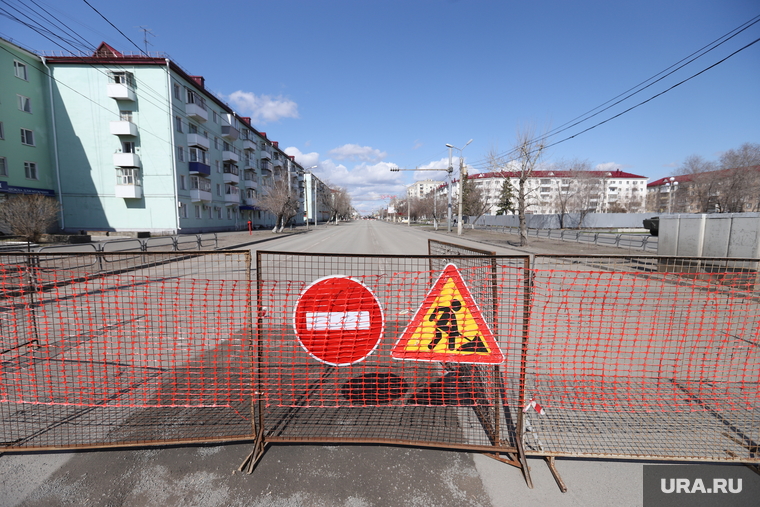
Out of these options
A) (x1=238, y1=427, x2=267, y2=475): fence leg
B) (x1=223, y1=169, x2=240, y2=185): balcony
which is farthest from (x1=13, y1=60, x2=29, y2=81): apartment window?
(x1=238, y1=427, x2=267, y2=475): fence leg

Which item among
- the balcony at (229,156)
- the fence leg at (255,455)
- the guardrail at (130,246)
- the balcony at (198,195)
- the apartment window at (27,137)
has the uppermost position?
the balcony at (229,156)

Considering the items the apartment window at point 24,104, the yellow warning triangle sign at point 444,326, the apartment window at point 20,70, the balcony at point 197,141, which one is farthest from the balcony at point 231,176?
the yellow warning triangle sign at point 444,326

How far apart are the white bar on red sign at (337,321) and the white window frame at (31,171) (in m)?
38.0

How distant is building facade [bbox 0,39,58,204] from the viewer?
84.7 ft

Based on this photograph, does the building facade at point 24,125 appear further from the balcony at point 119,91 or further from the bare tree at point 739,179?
the bare tree at point 739,179

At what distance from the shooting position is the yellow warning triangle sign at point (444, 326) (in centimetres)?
291

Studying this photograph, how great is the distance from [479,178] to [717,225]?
9557cm

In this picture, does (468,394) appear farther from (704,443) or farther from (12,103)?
(12,103)

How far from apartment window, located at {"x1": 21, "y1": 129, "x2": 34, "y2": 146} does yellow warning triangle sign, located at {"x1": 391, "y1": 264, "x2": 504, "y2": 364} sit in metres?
39.1

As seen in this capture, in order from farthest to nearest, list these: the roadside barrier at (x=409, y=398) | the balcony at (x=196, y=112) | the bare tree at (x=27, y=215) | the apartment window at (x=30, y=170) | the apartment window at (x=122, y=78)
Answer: the balcony at (x=196, y=112) → the apartment window at (x=122, y=78) → the apartment window at (x=30, y=170) → the bare tree at (x=27, y=215) → the roadside barrier at (x=409, y=398)

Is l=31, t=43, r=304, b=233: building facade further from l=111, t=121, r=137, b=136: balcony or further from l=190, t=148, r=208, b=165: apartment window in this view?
l=190, t=148, r=208, b=165: apartment window

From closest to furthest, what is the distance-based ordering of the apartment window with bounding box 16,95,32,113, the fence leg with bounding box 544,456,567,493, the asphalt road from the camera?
the asphalt road → the fence leg with bounding box 544,456,567,493 → the apartment window with bounding box 16,95,32,113

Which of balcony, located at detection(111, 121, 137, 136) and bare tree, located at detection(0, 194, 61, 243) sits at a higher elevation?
balcony, located at detection(111, 121, 137, 136)

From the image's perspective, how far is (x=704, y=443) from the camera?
2.88 meters
